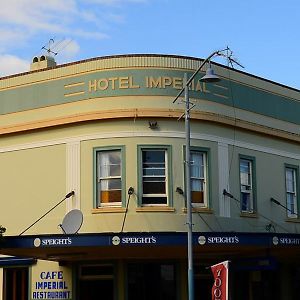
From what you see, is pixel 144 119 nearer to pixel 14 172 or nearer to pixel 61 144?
pixel 61 144

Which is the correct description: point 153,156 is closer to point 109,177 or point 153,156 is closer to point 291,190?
point 109,177

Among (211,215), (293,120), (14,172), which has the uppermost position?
(293,120)

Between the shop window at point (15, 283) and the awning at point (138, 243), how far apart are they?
8.20 feet

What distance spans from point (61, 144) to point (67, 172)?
37.9 inches

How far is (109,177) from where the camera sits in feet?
80.9

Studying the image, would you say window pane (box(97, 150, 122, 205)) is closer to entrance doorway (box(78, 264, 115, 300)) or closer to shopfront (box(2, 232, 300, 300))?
shopfront (box(2, 232, 300, 300))

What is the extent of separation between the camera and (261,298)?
2756 centimetres

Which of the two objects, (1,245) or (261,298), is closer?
(1,245)

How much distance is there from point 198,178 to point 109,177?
287cm

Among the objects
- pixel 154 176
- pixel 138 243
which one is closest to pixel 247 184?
pixel 154 176

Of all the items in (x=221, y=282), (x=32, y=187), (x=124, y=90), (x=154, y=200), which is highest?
(x=124, y=90)

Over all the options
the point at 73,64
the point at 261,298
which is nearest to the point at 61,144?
the point at 73,64

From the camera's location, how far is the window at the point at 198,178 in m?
25.0

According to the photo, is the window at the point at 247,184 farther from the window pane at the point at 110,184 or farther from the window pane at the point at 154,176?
the window pane at the point at 110,184
